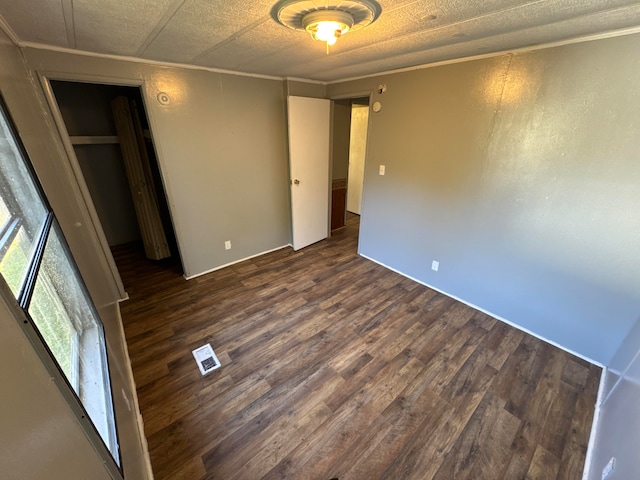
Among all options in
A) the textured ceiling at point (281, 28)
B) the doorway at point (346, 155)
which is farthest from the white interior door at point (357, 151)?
the textured ceiling at point (281, 28)

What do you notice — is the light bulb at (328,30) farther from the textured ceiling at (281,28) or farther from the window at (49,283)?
the window at (49,283)

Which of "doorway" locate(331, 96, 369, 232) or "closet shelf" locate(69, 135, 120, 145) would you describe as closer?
"closet shelf" locate(69, 135, 120, 145)

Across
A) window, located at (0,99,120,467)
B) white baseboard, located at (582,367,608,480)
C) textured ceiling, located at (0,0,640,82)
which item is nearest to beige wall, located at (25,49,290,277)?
textured ceiling, located at (0,0,640,82)

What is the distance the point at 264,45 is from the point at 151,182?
2366mm

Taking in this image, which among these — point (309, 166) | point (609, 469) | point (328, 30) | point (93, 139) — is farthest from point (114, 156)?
point (609, 469)

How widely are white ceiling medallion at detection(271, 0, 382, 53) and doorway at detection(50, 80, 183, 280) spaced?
2.30m

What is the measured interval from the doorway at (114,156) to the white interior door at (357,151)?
3.23 meters

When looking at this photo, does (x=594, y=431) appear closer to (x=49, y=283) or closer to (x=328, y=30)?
(x=328, y=30)

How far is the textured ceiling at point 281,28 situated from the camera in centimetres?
122

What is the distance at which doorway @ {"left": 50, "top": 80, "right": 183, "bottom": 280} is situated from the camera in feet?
10.0

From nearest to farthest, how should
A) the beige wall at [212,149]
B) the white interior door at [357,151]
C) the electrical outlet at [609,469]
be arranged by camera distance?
the electrical outlet at [609,469] → the beige wall at [212,149] → the white interior door at [357,151]

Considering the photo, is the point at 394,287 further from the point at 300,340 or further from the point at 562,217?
the point at 562,217

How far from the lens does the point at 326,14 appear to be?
121 centimetres

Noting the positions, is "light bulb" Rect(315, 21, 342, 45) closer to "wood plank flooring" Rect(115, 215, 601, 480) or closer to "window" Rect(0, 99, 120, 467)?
"window" Rect(0, 99, 120, 467)
